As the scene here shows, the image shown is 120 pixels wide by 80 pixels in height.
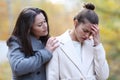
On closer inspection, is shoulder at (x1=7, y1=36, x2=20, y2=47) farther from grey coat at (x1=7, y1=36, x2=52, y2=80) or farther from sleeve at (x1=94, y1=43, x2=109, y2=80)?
sleeve at (x1=94, y1=43, x2=109, y2=80)

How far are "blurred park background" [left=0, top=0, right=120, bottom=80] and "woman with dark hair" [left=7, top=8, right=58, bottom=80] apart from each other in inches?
176

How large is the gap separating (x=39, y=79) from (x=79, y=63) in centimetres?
22

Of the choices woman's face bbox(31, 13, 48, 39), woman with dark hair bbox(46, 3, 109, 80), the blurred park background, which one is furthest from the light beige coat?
the blurred park background

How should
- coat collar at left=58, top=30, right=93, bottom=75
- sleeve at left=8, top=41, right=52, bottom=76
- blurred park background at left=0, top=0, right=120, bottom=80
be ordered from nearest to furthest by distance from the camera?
1. sleeve at left=8, top=41, right=52, bottom=76
2. coat collar at left=58, top=30, right=93, bottom=75
3. blurred park background at left=0, top=0, right=120, bottom=80

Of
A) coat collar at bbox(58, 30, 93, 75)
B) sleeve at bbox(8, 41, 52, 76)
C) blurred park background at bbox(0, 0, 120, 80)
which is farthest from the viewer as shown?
blurred park background at bbox(0, 0, 120, 80)

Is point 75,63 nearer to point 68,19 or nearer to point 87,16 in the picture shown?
point 87,16

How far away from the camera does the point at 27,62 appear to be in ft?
6.84

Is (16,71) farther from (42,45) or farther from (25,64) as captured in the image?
(42,45)

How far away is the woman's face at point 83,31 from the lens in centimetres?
215

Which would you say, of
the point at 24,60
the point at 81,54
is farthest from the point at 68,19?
the point at 24,60

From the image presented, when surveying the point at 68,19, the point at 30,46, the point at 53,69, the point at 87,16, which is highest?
the point at 87,16

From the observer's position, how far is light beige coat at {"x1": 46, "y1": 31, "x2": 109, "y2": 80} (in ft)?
7.12

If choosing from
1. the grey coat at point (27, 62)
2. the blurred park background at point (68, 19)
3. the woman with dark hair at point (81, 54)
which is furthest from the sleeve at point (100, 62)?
the blurred park background at point (68, 19)

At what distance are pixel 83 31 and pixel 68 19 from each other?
6734mm
